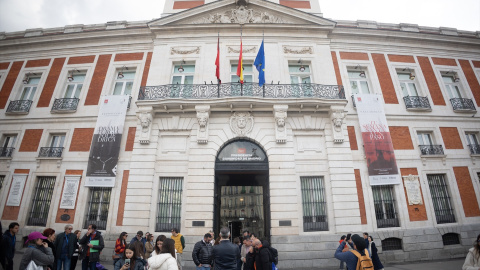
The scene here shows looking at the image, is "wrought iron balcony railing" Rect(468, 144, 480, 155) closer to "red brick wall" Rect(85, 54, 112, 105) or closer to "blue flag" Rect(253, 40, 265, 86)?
"blue flag" Rect(253, 40, 265, 86)

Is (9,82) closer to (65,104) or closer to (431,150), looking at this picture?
(65,104)

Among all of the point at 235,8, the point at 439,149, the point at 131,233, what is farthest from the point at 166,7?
the point at 439,149

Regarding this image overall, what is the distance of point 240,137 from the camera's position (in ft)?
36.0

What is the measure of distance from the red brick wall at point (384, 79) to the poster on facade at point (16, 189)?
786 inches

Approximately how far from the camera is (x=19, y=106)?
1270cm

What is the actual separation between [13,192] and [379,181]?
60.5 ft

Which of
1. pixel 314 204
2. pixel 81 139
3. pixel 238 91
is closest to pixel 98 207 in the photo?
pixel 81 139

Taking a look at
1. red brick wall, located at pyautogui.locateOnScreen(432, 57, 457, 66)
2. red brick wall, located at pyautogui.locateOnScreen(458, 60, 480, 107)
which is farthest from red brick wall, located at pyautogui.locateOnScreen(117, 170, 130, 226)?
red brick wall, located at pyautogui.locateOnScreen(458, 60, 480, 107)

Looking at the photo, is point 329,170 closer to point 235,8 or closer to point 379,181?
point 379,181

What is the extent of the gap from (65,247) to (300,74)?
12585 millimetres

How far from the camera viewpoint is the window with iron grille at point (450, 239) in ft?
34.3

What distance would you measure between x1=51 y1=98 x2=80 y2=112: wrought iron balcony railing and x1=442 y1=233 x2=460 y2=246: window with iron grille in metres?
20.3

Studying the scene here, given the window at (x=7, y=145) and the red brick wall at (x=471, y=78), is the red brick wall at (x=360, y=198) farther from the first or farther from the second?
the window at (x=7, y=145)

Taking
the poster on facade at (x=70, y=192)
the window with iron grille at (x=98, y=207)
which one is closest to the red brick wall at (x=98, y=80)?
the poster on facade at (x=70, y=192)
